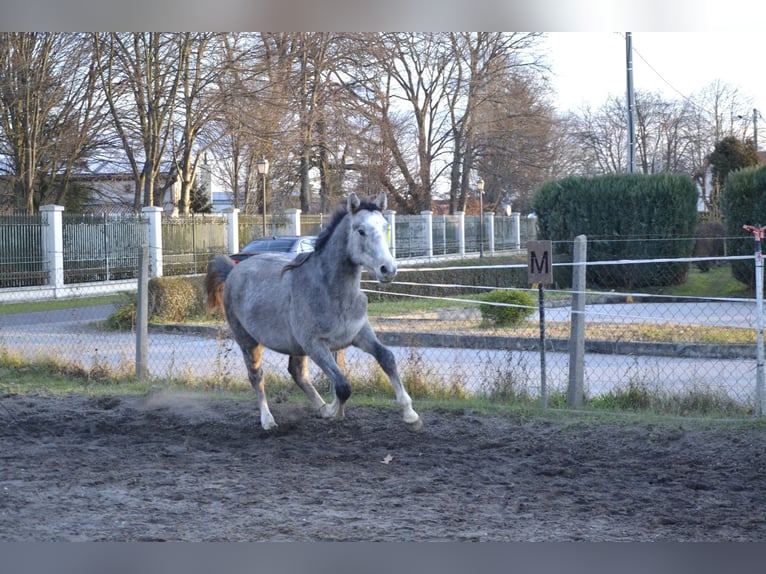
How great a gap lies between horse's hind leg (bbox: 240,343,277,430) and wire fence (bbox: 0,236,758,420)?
1443mm

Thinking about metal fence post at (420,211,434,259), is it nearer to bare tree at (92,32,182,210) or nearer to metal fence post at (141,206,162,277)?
bare tree at (92,32,182,210)

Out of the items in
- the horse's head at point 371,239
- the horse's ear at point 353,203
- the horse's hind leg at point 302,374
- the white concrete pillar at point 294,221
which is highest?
the white concrete pillar at point 294,221

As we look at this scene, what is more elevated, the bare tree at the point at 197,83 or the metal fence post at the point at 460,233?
the bare tree at the point at 197,83

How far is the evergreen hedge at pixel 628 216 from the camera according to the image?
86.0ft

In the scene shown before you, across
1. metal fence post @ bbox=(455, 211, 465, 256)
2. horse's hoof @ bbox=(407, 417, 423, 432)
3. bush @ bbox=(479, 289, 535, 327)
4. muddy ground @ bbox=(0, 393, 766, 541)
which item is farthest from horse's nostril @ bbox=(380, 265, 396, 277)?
metal fence post @ bbox=(455, 211, 465, 256)

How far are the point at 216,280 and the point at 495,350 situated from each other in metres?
5.16

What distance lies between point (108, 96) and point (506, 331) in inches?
824

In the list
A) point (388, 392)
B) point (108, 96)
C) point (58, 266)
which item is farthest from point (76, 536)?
point (108, 96)

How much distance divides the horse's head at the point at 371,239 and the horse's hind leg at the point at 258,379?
181 centimetres

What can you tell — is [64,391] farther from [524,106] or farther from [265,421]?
[524,106]

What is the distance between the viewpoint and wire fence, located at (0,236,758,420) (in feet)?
32.6

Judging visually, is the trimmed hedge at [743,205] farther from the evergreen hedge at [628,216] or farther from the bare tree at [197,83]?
the bare tree at [197,83]

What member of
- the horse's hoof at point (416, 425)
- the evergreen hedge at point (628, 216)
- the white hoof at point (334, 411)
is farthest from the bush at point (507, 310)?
the evergreen hedge at point (628, 216)

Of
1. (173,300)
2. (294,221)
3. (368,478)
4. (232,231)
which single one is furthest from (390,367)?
(294,221)
